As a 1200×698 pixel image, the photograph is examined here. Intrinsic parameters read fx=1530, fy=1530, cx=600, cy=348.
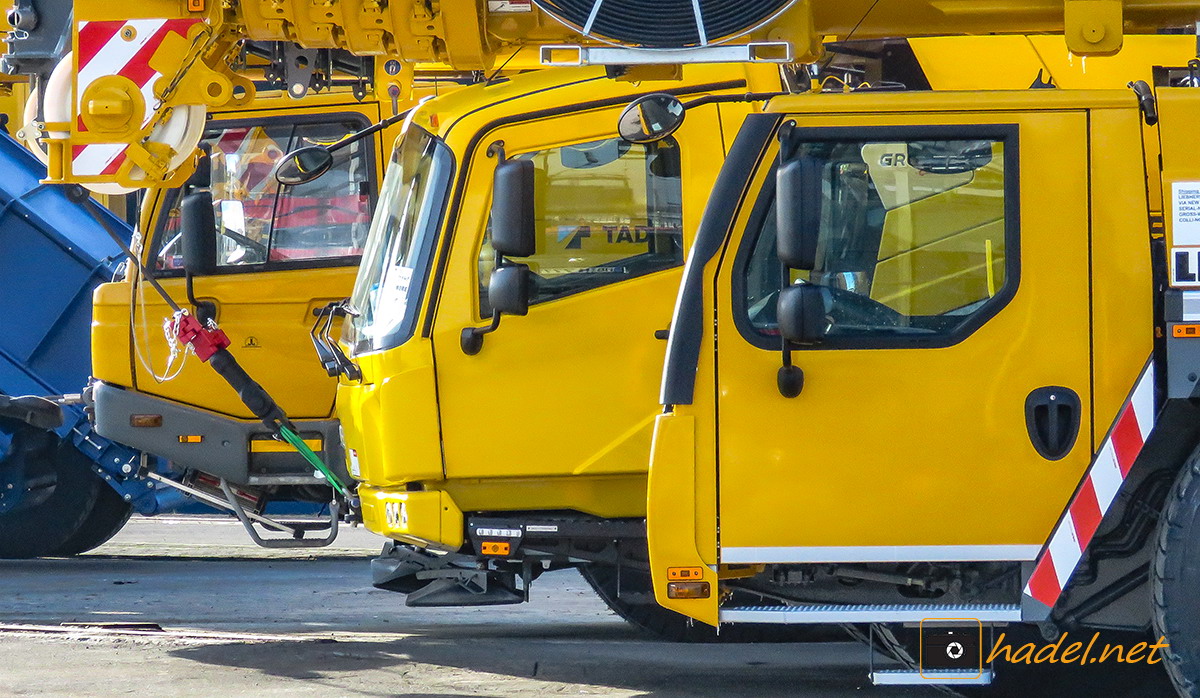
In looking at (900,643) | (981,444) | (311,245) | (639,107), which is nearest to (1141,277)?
(981,444)

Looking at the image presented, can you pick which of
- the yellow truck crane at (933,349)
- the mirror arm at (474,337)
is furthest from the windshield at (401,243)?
the yellow truck crane at (933,349)

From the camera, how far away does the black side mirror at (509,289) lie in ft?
19.2

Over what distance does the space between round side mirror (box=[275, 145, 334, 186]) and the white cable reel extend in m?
0.82

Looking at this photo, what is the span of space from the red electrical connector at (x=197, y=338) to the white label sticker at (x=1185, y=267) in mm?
4167

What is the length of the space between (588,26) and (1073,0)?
64.5 inches

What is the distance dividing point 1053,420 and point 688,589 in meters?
1.28

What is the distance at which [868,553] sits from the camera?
494 cm

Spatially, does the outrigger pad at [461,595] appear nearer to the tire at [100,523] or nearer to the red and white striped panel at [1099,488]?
the red and white striped panel at [1099,488]

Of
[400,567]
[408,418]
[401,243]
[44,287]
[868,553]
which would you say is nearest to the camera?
[868,553]

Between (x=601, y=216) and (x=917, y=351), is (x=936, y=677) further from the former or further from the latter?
(x=601, y=216)

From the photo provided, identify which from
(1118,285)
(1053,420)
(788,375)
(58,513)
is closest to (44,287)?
(58,513)

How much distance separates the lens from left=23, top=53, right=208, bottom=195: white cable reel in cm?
593

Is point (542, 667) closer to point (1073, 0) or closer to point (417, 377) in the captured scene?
point (417, 377)

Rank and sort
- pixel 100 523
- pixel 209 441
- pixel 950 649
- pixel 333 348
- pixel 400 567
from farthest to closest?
pixel 100 523, pixel 209 441, pixel 333 348, pixel 400 567, pixel 950 649
